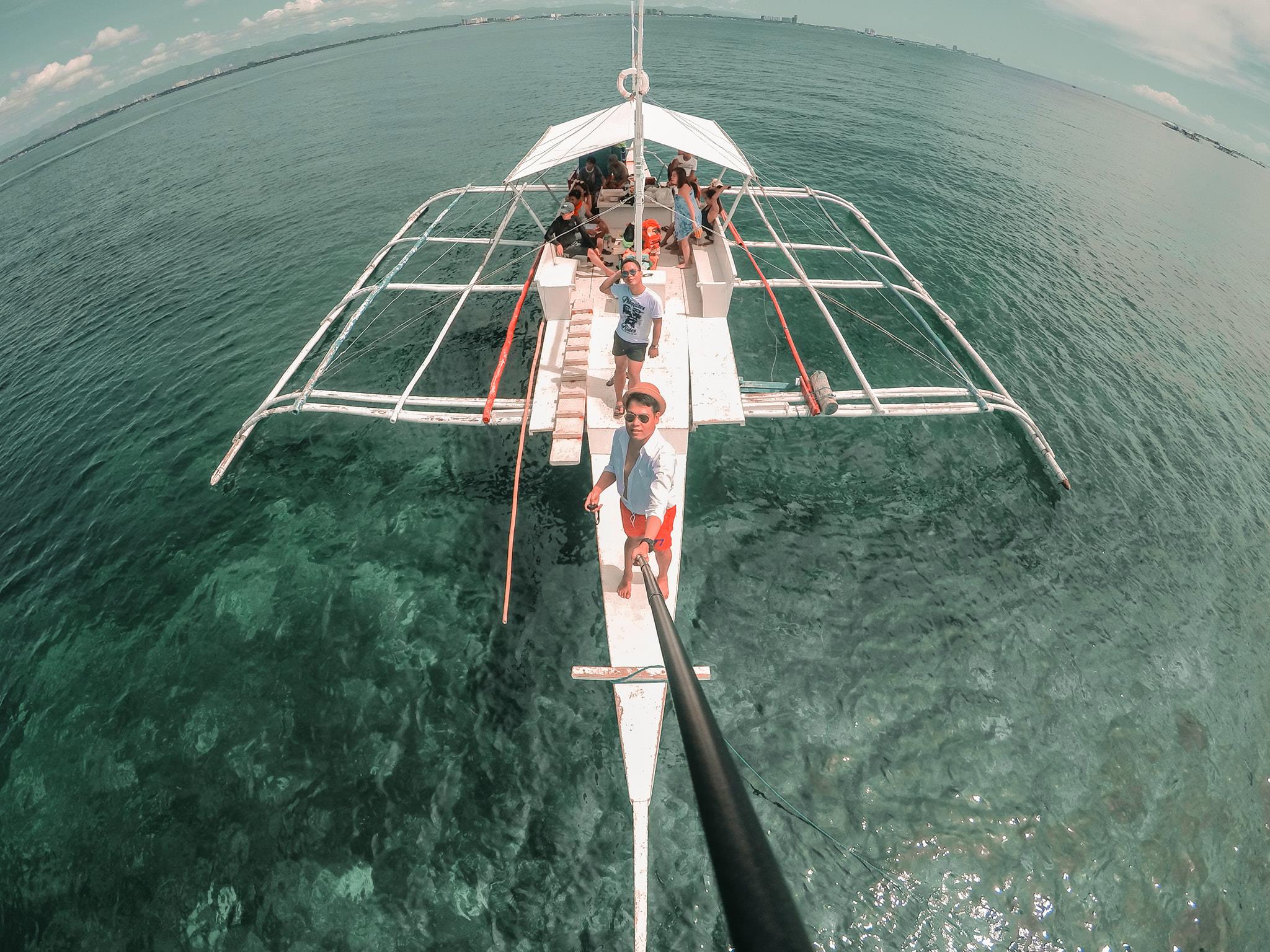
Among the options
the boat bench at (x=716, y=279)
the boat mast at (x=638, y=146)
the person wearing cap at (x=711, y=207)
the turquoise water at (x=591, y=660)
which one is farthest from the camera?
the person wearing cap at (x=711, y=207)

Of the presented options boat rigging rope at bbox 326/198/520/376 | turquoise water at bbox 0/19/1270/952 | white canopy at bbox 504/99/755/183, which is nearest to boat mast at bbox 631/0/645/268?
white canopy at bbox 504/99/755/183

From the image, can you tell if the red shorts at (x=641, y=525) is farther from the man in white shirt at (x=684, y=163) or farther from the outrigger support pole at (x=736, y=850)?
the man in white shirt at (x=684, y=163)

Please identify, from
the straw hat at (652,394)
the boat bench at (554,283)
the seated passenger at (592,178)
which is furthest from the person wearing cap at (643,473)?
the seated passenger at (592,178)

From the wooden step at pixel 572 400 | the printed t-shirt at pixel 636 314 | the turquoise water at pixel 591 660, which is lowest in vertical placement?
the turquoise water at pixel 591 660

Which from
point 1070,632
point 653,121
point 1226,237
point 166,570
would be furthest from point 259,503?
point 1226,237

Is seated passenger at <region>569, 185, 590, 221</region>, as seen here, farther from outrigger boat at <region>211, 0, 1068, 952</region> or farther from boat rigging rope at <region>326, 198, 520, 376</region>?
boat rigging rope at <region>326, 198, 520, 376</region>

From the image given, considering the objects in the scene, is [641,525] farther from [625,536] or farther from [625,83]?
[625,83]

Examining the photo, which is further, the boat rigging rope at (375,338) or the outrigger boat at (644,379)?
the boat rigging rope at (375,338)

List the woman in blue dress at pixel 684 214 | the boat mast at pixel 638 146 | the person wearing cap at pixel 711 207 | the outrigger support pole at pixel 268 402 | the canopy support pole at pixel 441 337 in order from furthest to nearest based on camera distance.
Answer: the person wearing cap at pixel 711 207, the woman in blue dress at pixel 684 214, the outrigger support pole at pixel 268 402, the canopy support pole at pixel 441 337, the boat mast at pixel 638 146
